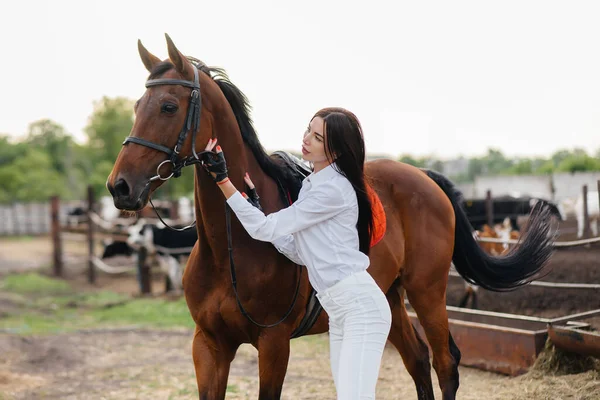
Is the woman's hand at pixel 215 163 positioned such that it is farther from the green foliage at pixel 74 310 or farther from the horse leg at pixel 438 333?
the green foliage at pixel 74 310

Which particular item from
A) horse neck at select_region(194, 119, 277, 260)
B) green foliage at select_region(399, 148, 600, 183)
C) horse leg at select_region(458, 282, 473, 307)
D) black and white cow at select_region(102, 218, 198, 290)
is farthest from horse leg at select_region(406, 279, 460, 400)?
green foliage at select_region(399, 148, 600, 183)

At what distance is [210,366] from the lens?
9.73ft

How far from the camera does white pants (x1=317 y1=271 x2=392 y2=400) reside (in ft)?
7.66

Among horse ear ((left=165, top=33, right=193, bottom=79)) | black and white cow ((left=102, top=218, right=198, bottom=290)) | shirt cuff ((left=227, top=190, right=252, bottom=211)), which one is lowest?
black and white cow ((left=102, top=218, right=198, bottom=290))

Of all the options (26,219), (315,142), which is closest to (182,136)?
(315,142)

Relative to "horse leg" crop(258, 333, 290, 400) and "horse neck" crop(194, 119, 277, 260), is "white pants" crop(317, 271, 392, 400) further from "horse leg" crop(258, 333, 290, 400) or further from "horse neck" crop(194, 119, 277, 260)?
"horse neck" crop(194, 119, 277, 260)

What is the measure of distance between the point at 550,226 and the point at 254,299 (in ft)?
7.76

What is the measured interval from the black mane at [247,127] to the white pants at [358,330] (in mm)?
918

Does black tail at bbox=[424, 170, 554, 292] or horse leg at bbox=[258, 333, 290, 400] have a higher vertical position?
black tail at bbox=[424, 170, 554, 292]

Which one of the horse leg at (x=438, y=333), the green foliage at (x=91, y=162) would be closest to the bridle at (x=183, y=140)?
the horse leg at (x=438, y=333)

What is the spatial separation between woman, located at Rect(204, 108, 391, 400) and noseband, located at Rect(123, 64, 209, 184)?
250 millimetres

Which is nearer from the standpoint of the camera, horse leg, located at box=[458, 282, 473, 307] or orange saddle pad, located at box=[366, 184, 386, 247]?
orange saddle pad, located at box=[366, 184, 386, 247]

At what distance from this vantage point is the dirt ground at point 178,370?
487 cm

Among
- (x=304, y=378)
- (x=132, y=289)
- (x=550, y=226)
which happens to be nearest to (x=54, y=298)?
(x=132, y=289)
